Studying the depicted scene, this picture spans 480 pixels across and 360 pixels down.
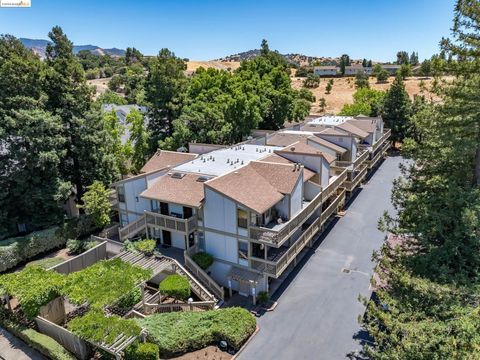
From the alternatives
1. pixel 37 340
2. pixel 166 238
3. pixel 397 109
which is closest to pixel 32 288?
pixel 37 340

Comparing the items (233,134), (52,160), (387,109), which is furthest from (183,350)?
(387,109)

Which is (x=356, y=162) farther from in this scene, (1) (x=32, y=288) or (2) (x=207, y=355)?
(1) (x=32, y=288)

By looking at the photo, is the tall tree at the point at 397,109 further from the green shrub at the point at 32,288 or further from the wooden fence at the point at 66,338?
the wooden fence at the point at 66,338

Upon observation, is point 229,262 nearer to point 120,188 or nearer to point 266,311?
point 266,311

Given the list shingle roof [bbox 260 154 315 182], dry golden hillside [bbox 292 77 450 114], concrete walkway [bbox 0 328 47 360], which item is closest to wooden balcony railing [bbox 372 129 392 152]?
shingle roof [bbox 260 154 315 182]

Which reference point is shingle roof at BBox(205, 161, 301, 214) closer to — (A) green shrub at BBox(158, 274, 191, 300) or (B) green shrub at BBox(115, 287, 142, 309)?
(A) green shrub at BBox(158, 274, 191, 300)
